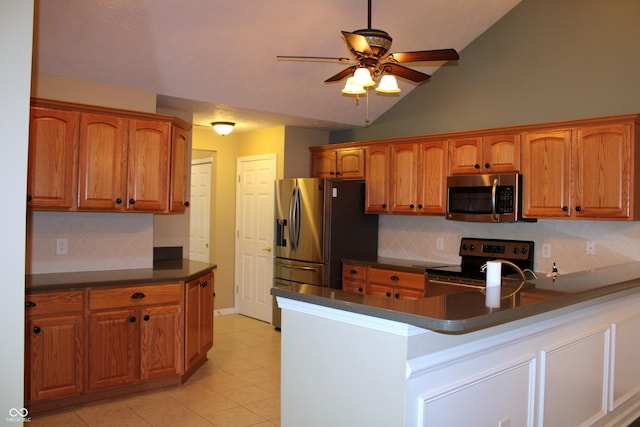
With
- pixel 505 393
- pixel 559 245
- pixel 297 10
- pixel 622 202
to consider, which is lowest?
pixel 505 393

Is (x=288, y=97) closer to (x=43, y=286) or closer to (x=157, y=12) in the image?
(x=157, y=12)

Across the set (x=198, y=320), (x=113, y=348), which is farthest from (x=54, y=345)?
(x=198, y=320)

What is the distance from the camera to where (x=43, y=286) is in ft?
11.4

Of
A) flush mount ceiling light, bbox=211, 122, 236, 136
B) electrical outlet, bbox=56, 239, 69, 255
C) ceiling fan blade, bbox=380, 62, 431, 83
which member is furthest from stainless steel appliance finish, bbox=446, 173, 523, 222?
electrical outlet, bbox=56, 239, 69, 255

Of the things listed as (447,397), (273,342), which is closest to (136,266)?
(273,342)

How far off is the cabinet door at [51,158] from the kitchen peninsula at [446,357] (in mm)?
2272

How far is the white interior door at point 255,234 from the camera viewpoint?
250 inches

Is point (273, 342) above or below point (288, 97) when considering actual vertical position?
below

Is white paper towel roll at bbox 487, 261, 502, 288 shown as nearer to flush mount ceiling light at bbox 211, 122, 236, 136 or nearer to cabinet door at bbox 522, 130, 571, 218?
cabinet door at bbox 522, 130, 571, 218

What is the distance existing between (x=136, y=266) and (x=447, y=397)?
3.25 meters

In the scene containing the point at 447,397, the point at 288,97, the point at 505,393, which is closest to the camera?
the point at 447,397

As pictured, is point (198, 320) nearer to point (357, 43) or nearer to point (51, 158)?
point (51, 158)

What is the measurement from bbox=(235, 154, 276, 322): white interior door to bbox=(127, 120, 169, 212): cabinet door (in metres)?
2.13

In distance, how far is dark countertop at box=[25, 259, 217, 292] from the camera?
3.56m
